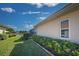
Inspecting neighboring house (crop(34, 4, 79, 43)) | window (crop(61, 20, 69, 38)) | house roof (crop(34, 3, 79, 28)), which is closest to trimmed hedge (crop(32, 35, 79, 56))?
neighboring house (crop(34, 4, 79, 43))

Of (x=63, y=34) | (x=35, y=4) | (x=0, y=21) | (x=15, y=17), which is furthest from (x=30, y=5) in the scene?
(x=63, y=34)

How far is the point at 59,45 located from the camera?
292 inches

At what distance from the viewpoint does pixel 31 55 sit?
7.45 m

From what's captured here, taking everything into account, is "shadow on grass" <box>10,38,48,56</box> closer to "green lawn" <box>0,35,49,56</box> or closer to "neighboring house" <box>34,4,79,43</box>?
"green lawn" <box>0,35,49,56</box>

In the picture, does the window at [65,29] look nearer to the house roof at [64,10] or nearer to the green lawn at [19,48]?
the house roof at [64,10]

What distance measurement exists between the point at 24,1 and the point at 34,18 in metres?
0.80

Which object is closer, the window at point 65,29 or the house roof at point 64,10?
the house roof at point 64,10

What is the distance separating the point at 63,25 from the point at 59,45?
2.95 feet

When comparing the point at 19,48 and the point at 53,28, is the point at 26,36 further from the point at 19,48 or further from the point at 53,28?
the point at 53,28

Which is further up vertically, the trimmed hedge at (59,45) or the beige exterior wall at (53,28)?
the beige exterior wall at (53,28)

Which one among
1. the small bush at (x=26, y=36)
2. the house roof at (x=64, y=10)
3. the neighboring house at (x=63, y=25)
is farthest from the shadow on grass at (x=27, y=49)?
the house roof at (x=64, y=10)

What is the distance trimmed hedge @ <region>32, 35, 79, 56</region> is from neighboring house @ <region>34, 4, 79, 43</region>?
218mm

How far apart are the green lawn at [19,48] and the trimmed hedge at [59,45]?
12.4 inches

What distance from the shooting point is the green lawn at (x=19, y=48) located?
750 centimetres
